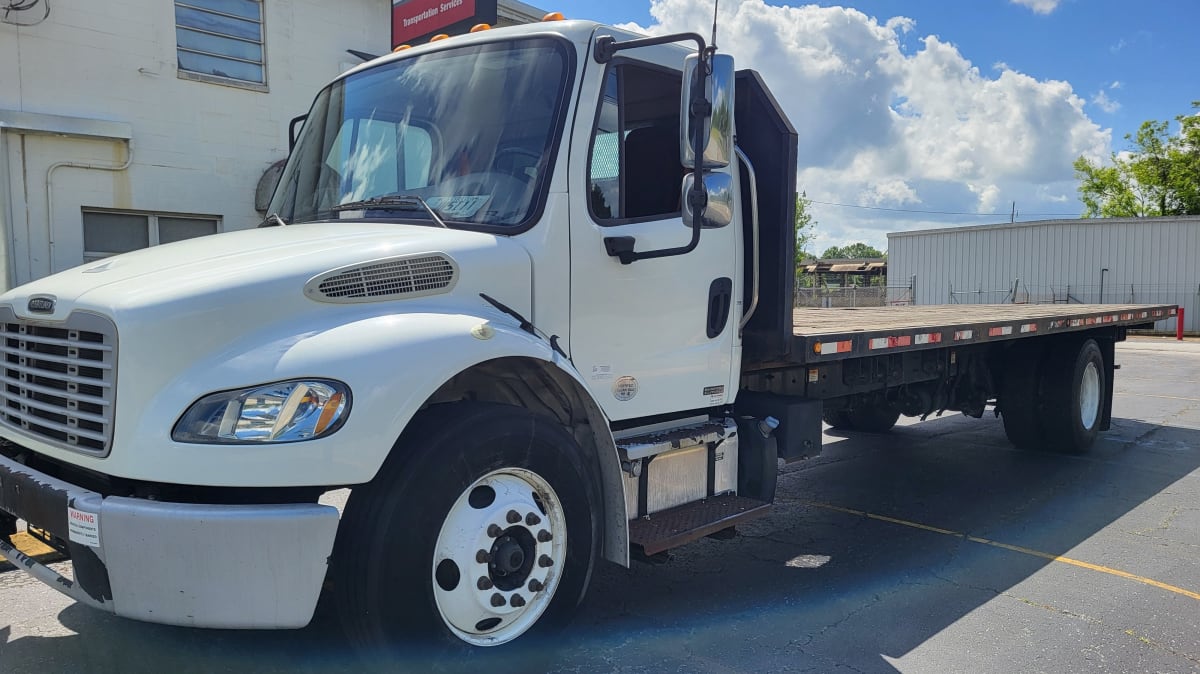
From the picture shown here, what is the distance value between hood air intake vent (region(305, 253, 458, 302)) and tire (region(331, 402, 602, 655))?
1.42 ft

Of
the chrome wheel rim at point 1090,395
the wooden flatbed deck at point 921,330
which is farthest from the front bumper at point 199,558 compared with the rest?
the chrome wheel rim at point 1090,395

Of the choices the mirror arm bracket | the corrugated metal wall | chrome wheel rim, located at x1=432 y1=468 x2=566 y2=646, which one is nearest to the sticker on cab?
the mirror arm bracket

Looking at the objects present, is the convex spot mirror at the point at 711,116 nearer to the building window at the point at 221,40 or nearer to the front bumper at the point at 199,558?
the front bumper at the point at 199,558

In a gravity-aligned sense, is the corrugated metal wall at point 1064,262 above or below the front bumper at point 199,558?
above

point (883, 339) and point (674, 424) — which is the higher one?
point (883, 339)

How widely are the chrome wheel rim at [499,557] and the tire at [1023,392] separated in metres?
5.89

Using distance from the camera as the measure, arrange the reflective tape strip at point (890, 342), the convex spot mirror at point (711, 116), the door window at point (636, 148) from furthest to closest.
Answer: the reflective tape strip at point (890, 342)
the door window at point (636, 148)
the convex spot mirror at point (711, 116)

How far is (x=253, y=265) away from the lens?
292cm

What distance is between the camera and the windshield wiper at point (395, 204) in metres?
3.44

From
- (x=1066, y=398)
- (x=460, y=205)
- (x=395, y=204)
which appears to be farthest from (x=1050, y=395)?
(x=395, y=204)

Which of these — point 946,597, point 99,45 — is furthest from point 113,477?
point 99,45

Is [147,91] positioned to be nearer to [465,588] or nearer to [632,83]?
[632,83]

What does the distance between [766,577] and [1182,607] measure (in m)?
2.02

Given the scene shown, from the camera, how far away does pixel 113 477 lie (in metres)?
2.72
